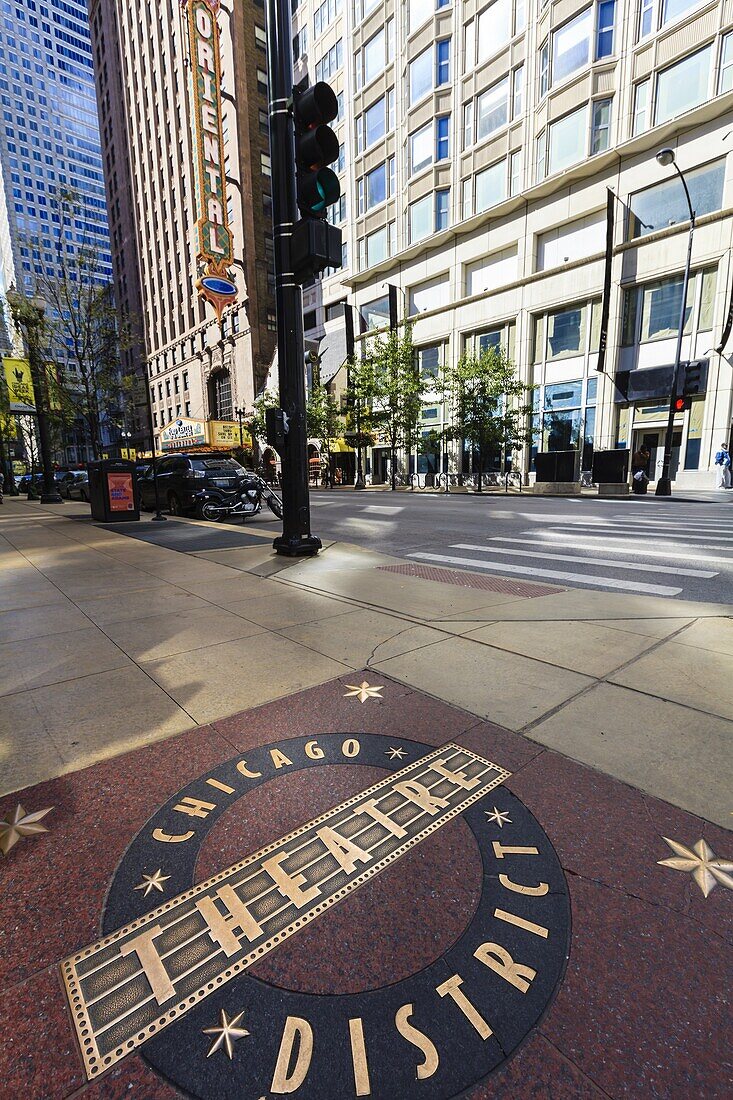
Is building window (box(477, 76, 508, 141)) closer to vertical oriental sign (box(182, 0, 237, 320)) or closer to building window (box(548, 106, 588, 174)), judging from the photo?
building window (box(548, 106, 588, 174))

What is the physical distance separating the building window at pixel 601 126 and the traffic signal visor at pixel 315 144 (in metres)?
27.8

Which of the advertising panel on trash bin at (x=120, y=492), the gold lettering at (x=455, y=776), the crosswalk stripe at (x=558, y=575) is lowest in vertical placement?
the crosswalk stripe at (x=558, y=575)

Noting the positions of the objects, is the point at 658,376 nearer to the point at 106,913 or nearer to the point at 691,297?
the point at 691,297

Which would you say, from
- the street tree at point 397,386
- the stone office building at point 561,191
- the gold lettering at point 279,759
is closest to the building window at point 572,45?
the stone office building at point 561,191

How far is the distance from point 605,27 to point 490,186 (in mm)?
8112

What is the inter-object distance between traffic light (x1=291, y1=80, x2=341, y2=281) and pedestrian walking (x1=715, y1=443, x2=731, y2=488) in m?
22.1

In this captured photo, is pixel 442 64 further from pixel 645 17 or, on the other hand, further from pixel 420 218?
pixel 645 17

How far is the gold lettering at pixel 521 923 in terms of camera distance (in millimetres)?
1613

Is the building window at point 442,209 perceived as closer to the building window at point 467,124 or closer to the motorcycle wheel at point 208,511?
the building window at point 467,124

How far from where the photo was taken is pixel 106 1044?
133 centimetres

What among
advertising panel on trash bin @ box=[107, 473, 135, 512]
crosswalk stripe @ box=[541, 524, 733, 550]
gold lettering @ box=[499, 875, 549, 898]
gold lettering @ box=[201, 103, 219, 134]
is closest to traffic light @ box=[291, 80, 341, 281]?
gold lettering @ box=[499, 875, 549, 898]

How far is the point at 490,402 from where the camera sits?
28984mm

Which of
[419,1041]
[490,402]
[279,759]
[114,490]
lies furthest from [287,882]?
[490,402]

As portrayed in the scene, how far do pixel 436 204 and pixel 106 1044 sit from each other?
41.5 m
